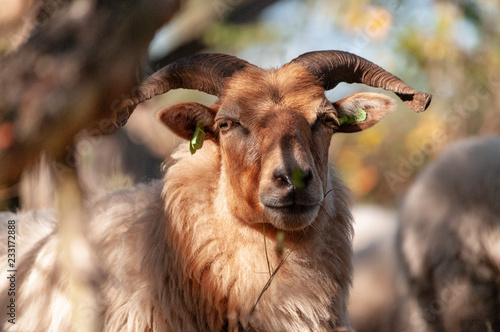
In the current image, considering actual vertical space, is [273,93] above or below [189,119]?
above

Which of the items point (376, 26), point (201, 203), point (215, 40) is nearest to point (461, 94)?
point (376, 26)

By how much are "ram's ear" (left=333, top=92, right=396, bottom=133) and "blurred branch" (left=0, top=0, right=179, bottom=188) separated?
1.77 m

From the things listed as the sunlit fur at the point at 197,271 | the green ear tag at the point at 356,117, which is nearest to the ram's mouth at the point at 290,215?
the sunlit fur at the point at 197,271

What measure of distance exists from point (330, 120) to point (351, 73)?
0.44 meters

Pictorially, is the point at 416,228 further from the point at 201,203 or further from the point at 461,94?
the point at 461,94

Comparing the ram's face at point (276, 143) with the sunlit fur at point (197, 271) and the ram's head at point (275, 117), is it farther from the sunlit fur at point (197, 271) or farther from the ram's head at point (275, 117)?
the sunlit fur at point (197, 271)

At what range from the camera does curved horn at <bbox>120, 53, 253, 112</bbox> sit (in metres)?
3.86

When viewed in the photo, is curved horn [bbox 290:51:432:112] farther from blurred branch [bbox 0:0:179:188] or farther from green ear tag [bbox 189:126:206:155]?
blurred branch [bbox 0:0:179:188]

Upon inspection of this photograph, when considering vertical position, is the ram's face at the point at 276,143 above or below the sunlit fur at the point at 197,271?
above

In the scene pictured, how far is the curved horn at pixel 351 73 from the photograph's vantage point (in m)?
3.96

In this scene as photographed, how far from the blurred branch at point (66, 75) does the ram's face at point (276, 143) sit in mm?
1045

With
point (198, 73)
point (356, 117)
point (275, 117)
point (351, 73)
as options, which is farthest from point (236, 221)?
point (351, 73)

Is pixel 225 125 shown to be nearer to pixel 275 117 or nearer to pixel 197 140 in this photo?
pixel 197 140

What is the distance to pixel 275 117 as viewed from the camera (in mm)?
3627
